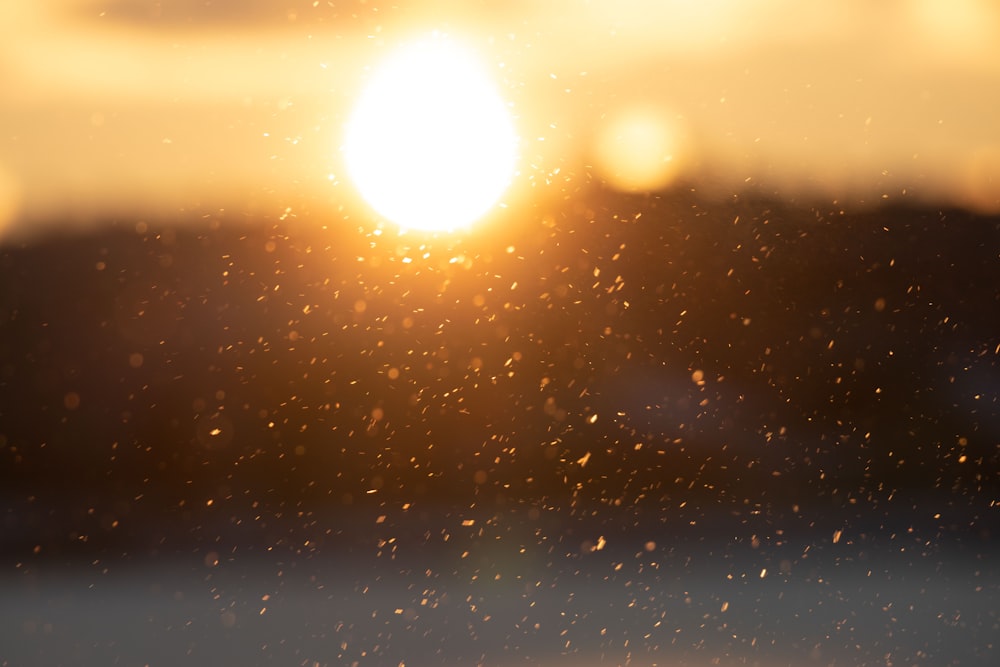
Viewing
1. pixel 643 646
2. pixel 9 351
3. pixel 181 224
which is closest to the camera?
pixel 181 224

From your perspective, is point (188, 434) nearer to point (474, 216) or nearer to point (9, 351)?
point (9, 351)

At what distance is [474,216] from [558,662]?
5.81 ft

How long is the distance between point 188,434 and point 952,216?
3.41m

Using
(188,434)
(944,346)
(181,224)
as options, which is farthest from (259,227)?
(944,346)

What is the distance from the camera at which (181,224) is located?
17.4 feet

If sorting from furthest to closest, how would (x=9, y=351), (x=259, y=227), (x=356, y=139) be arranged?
(x=9, y=351), (x=259, y=227), (x=356, y=139)

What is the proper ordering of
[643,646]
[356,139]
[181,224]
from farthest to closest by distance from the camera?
[643,646] < [181,224] < [356,139]

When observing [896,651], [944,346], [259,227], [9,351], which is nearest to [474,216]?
[259,227]

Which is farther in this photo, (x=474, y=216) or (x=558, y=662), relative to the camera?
→ (x=558, y=662)

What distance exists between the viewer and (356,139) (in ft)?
14.3

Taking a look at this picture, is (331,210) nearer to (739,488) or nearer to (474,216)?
(474,216)

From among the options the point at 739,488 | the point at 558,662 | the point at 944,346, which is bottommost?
the point at 558,662

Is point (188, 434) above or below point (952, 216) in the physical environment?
below

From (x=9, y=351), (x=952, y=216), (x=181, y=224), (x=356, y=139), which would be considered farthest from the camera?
(x=9, y=351)
